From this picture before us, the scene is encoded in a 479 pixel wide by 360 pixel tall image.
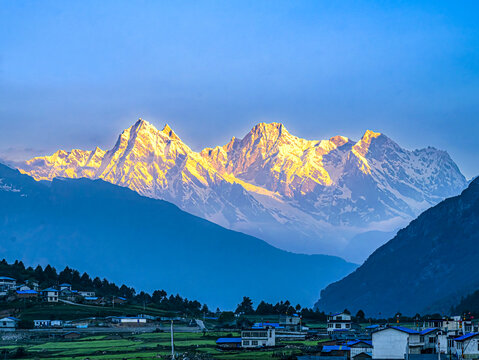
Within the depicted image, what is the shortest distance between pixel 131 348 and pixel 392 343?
43.9m

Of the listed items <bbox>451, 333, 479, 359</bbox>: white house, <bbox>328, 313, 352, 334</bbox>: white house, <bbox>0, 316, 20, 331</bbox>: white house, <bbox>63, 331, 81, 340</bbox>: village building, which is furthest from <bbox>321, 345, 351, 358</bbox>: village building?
<bbox>0, 316, 20, 331</bbox>: white house

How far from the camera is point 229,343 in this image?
135 metres

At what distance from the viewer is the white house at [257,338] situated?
13488 centimetres

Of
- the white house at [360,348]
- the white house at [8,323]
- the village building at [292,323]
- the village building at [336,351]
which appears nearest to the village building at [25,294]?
the white house at [8,323]

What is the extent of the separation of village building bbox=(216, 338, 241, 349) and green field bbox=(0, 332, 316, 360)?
1.16 metres

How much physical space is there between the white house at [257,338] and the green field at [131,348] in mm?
3610

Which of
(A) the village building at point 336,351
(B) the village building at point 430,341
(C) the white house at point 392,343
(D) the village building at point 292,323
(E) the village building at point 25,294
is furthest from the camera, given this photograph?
(E) the village building at point 25,294

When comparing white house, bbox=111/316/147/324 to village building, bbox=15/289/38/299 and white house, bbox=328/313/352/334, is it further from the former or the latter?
white house, bbox=328/313/352/334

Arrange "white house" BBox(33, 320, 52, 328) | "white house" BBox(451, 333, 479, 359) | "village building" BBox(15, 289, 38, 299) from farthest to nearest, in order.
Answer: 1. "village building" BBox(15, 289, 38, 299)
2. "white house" BBox(33, 320, 52, 328)
3. "white house" BBox(451, 333, 479, 359)

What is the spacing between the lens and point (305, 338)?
15312cm

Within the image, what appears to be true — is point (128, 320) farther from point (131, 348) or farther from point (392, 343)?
point (392, 343)

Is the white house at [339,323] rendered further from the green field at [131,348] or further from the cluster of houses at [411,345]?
the cluster of houses at [411,345]

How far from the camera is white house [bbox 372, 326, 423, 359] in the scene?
102 meters

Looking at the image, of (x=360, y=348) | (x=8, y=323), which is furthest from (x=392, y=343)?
(x=8, y=323)
